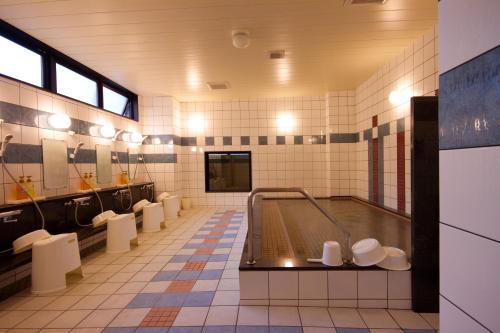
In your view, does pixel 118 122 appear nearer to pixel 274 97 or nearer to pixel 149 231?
pixel 149 231

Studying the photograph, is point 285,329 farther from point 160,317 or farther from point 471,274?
point 471,274

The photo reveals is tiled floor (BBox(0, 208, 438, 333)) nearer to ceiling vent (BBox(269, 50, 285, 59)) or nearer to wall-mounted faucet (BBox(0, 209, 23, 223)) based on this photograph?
wall-mounted faucet (BBox(0, 209, 23, 223))

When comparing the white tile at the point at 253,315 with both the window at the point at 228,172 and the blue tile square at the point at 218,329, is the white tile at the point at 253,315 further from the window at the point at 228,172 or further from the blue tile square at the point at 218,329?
the window at the point at 228,172

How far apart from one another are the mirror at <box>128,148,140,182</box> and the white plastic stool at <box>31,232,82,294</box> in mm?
2707

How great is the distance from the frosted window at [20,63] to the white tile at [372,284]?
393cm

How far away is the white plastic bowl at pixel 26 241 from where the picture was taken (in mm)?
2375

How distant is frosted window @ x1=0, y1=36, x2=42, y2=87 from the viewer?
109 inches

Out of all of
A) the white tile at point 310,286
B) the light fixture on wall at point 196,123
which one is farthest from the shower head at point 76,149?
the white tile at point 310,286

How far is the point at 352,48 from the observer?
3.49 meters

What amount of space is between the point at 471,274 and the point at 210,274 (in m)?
2.26

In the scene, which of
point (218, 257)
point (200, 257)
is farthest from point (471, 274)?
point (200, 257)

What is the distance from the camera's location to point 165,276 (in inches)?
104

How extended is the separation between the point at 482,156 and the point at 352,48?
3.23m

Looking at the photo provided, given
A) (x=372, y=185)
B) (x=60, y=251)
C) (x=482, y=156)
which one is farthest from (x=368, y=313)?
(x=372, y=185)
